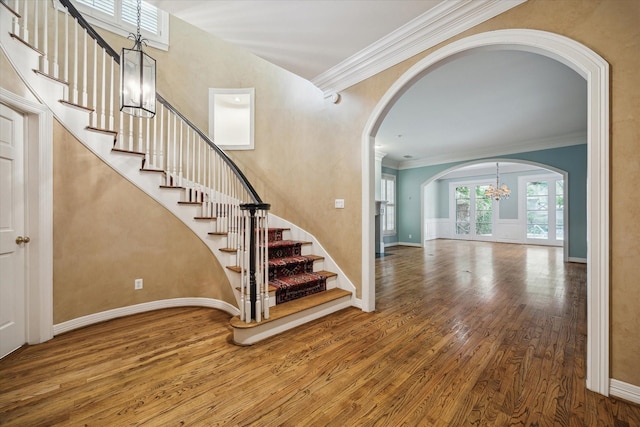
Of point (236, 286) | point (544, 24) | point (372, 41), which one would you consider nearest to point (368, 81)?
point (372, 41)

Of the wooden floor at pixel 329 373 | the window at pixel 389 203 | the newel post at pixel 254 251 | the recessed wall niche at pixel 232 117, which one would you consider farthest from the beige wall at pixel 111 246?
the window at pixel 389 203

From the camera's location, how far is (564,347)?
2186 mm

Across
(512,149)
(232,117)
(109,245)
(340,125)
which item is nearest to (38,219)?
(109,245)

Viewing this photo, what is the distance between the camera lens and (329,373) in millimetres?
1862

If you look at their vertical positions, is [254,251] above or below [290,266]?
above

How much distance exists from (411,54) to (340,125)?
1.08 meters

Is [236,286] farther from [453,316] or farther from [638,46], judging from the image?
[638,46]

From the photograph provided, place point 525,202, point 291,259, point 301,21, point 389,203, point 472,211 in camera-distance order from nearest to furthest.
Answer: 1. point 301,21
2. point 291,259
3. point 389,203
4. point 525,202
5. point 472,211

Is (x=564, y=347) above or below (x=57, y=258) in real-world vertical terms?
below

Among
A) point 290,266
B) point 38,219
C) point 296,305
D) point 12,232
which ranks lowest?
point 296,305

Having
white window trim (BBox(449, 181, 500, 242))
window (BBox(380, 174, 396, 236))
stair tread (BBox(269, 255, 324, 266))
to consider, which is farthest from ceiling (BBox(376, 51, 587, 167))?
white window trim (BBox(449, 181, 500, 242))

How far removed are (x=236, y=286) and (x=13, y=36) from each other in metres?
2.73

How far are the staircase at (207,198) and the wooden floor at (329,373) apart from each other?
1.00 feet

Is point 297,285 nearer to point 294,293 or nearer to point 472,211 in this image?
point 294,293
